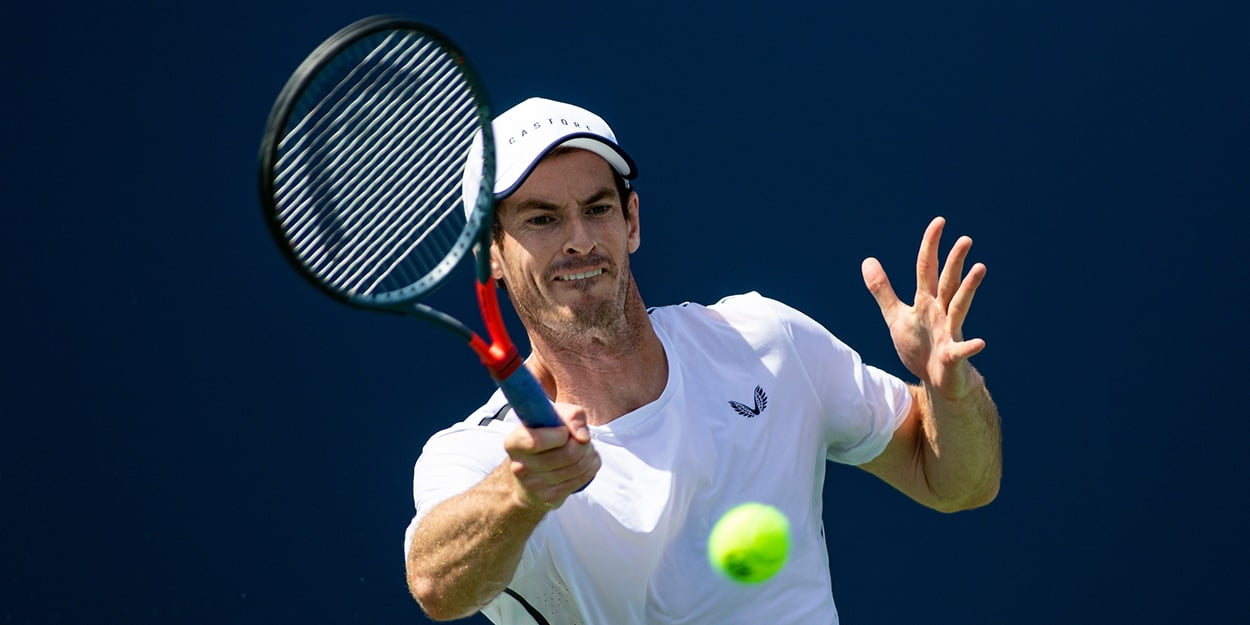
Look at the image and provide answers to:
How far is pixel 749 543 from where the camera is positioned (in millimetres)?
2438

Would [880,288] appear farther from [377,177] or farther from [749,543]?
[377,177]

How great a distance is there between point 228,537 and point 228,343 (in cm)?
44

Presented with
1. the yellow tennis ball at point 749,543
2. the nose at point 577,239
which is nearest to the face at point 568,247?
the nose at point 577,239

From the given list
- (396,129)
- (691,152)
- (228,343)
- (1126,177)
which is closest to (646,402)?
(396,129)

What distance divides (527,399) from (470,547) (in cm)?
36

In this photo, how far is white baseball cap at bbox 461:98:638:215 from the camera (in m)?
2.46

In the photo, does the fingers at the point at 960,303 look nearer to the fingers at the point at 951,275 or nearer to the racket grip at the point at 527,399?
the fingers at the point at 951,275

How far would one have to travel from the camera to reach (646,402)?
8.20 feet

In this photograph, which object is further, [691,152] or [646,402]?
[691,152]

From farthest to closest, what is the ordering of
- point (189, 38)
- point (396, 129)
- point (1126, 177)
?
1. point (1126, 177)
2. point (189, 38)
3. point (396, 129)

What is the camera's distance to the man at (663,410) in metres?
2.35

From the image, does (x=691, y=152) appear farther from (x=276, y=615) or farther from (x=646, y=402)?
(x=276, y=615)

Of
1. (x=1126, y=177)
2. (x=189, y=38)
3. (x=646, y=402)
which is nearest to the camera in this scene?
(x=646, y=402)

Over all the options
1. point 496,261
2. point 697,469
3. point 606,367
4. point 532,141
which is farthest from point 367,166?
point 697,469
